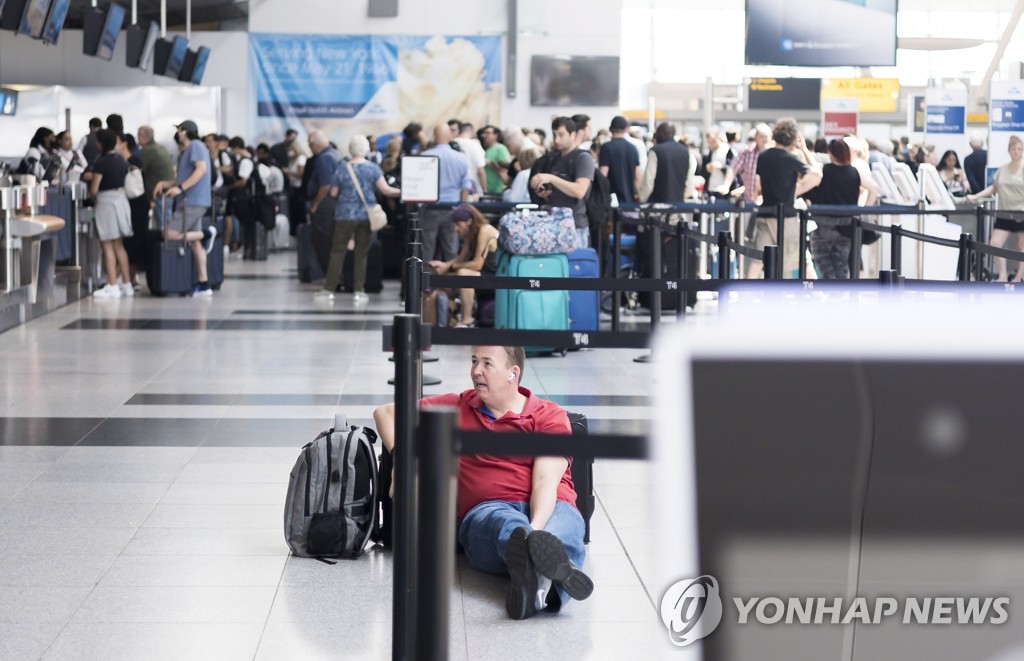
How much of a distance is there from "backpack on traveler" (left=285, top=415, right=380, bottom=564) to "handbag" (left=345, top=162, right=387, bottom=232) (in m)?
8.94

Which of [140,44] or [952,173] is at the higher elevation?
[140,44]

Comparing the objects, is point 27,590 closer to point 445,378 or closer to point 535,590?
point 535,590

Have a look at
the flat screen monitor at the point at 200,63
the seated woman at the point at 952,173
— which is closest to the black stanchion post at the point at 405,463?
the seated woman at the point at 952,173

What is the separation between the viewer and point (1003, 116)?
15039 mm

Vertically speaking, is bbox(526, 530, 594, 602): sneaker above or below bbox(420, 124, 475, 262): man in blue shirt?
below

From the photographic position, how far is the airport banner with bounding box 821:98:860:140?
1919cm

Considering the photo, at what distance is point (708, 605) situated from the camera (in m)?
Answer: 2.05

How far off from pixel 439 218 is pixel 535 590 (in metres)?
8.77

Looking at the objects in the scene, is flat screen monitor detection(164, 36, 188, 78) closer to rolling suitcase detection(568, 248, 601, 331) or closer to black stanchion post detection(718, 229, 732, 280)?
rolling suitcase detection(568, 248, 601, 331)

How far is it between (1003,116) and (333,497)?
12.2m

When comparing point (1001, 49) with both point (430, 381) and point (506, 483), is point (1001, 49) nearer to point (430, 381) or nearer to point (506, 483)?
point (430, 381)

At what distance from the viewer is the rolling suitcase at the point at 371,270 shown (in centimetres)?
1529

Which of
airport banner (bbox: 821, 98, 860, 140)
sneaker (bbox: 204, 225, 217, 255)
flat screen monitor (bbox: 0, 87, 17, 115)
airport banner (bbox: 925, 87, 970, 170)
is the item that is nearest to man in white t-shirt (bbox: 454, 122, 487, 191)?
sneaker (bbox: 204, 225, 217, 255)

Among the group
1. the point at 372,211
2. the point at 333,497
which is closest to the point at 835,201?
the point at 372,211
